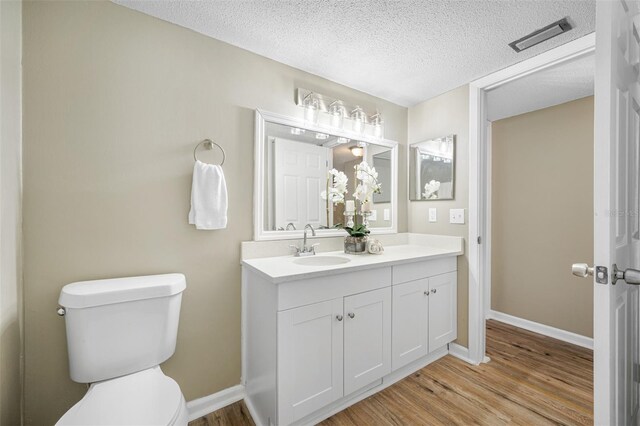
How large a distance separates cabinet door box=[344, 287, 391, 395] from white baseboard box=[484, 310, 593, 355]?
1861 millimetres

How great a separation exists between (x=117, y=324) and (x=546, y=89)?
3248 millimetres

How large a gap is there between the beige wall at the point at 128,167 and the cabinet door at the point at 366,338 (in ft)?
2.26

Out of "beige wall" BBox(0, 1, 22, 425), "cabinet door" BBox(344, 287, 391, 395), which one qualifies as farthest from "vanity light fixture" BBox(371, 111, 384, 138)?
"beige wall" BBox(0, 1, 22, 425)

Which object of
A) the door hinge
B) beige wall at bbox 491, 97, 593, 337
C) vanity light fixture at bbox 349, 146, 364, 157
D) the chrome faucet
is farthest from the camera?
beige wall at bbox 491, 97, 593, 337

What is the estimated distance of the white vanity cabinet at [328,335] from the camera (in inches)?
52.1

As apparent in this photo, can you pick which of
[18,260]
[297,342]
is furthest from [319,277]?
[18,260]

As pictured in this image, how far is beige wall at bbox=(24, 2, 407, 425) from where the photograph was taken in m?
1.21

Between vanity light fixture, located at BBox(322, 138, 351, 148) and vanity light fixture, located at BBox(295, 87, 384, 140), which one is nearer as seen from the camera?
vanity light fixture, located at BBox(295, 87, 384, 140)

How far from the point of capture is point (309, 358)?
138 centimetres

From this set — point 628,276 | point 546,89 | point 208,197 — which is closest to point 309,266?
point 208,197

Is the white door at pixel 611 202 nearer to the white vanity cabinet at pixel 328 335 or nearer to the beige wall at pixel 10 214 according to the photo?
the white vanity cabinet at pixel 328 335

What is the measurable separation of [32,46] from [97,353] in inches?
53.3

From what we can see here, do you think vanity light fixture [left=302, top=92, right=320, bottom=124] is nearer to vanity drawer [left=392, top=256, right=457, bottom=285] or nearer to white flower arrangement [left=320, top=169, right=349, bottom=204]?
white flower arrangement [left=320, top=169, right=349, bottom=204]

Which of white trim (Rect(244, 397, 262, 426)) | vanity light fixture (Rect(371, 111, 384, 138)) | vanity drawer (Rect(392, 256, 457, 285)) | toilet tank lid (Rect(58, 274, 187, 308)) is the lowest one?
white trim (Rect(244, 397, 262, 426))
